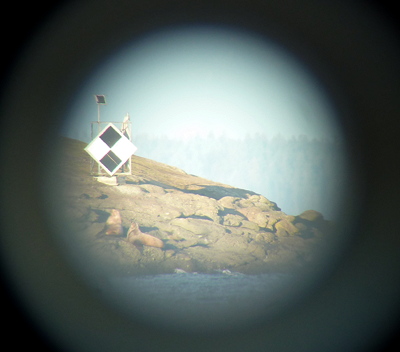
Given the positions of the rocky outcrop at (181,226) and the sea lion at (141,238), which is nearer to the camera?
the rocky outcrop at (181,226)

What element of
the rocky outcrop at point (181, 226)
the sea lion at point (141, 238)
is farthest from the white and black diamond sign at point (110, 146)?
the sea lion at point (141, 238)

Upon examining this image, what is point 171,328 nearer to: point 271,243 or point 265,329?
point 265,329

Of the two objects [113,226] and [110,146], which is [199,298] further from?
[110,146]

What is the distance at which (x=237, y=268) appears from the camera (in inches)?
276

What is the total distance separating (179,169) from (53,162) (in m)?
4.27

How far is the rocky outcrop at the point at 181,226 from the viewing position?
6.91 m

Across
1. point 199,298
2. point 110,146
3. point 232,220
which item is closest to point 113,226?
point 110,146

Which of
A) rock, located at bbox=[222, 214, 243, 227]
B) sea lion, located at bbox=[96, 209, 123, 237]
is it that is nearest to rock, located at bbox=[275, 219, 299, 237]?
rock, located at bbox=[222, 214, 243, 227]

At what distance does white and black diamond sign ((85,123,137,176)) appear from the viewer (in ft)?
26.2

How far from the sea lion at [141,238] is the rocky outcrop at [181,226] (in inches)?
4.6

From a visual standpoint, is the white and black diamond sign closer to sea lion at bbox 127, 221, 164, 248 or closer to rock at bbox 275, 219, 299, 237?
sea lion at bbox 127, 221, 164, 248

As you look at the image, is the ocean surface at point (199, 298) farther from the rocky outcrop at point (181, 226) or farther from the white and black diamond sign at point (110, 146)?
the white and black diamond sign at point (110, 146)

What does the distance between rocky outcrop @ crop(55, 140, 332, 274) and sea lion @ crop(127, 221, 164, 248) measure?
12 cm

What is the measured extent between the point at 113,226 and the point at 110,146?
206 cm
